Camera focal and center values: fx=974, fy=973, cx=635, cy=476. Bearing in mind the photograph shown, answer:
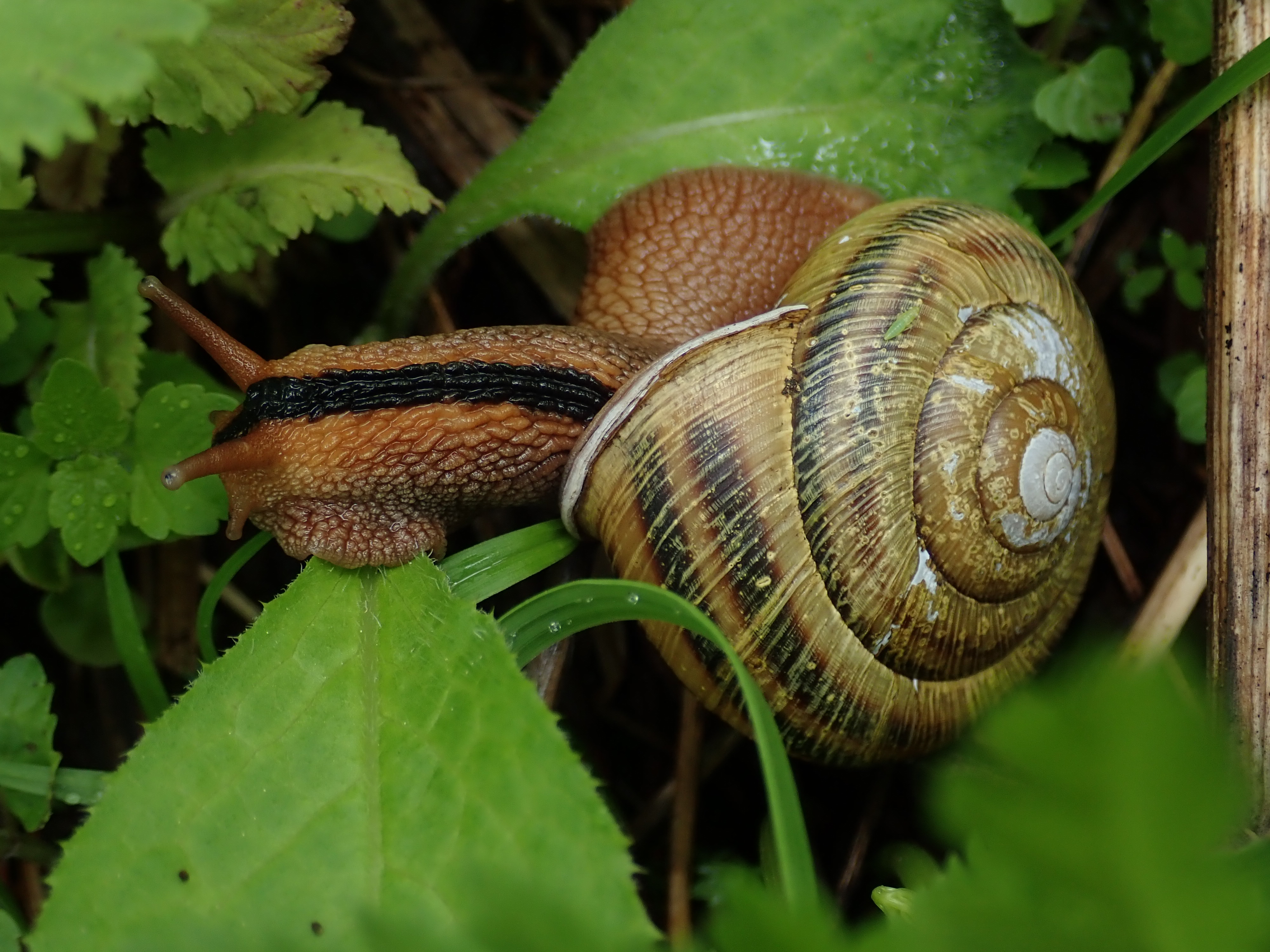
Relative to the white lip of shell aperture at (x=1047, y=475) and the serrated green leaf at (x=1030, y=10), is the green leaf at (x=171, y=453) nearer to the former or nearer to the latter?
the white lip of shell aperture at (x=1047, y=475)

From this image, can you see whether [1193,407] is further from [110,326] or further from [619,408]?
[110,326]

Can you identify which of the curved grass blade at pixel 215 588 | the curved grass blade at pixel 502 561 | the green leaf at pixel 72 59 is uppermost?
the green leaf at pixel 72 59

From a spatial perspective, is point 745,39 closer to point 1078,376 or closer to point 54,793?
point 1078,376

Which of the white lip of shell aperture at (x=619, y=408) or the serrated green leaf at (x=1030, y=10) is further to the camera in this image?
the serrated green leaf at (x=1030, y=10)

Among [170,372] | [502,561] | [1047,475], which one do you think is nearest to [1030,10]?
[1047,475]

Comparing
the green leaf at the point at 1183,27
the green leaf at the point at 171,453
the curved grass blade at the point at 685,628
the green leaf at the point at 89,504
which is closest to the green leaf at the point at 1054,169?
the green leaf at the point at 1183,27

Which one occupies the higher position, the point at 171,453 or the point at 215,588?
the point at 171,453

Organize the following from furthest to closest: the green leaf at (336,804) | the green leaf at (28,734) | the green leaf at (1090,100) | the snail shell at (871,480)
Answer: the green leaf at (1090,100) < the green leaf at (28,734) < the snail shell at (871,480) < the green leaf at (336,804)
